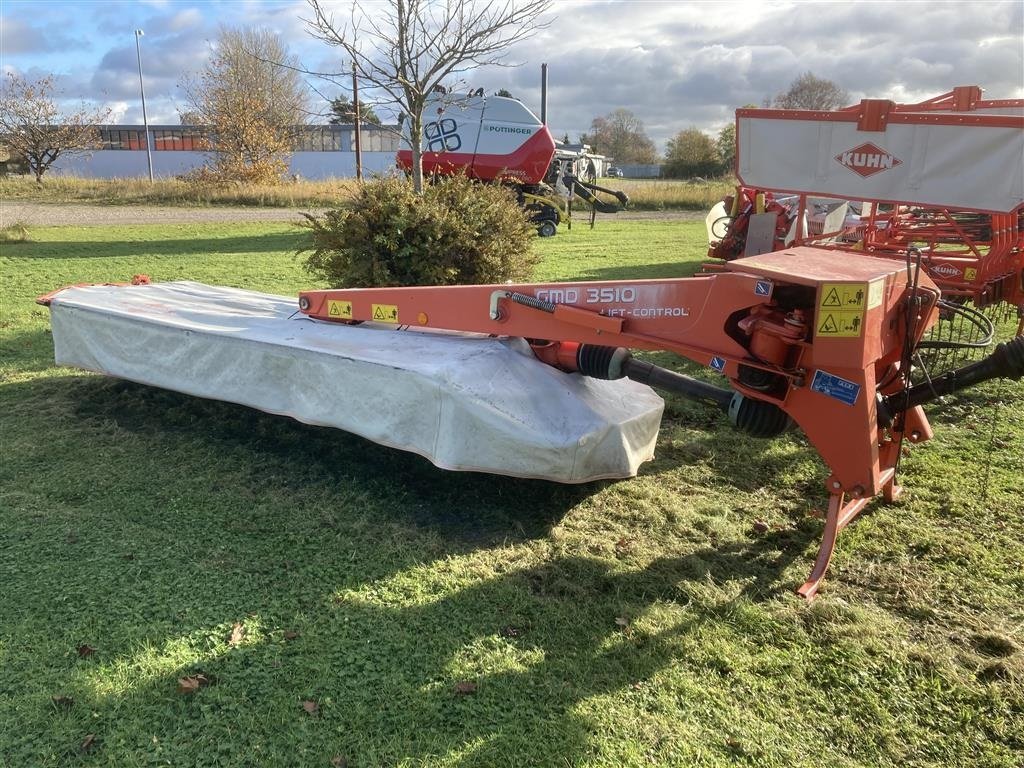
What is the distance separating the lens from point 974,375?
9.89 ft

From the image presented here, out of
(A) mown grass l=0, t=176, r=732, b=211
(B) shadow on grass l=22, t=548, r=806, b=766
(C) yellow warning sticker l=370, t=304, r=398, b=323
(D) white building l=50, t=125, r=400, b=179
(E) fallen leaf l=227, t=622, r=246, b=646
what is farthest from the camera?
(D) white building l=50, t=125, r=400, b=179

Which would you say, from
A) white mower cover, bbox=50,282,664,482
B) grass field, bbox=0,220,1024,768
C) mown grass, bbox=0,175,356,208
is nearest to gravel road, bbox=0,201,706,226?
mown grass, bbox=0,175,356,208

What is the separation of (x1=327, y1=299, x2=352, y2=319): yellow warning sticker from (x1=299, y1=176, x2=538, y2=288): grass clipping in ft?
3.56

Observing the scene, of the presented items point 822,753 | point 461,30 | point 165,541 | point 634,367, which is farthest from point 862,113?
point 165,541

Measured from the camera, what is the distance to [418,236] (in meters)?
5.56

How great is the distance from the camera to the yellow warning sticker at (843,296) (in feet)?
8.95

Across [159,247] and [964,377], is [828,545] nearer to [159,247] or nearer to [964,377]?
[964,377]

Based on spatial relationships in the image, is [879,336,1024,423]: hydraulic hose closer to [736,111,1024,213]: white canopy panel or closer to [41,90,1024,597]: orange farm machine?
[41,90,1024,597]: orange farm machine

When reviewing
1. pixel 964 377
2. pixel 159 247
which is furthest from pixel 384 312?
pixel 159 247

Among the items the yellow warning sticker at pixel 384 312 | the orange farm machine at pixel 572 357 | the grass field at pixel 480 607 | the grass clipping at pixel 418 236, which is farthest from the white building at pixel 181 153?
the grass field at pixel 480 607

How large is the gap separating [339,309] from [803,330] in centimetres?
→ 275

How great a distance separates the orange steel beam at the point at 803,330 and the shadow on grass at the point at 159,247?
1072 centimetres

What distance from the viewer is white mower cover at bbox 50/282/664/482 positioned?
135 inches

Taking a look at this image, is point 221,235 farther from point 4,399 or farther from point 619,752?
point 619,752
